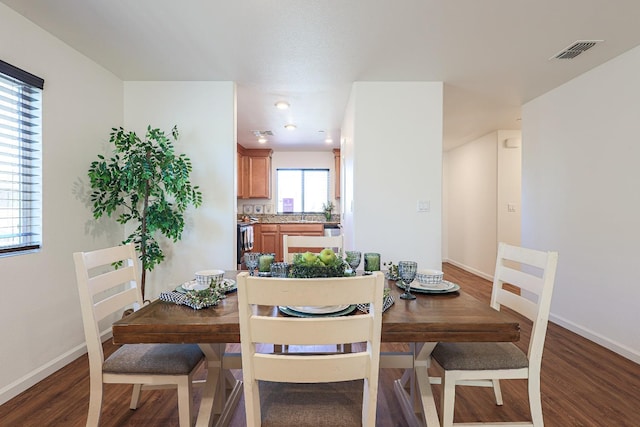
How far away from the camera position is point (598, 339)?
8.85ft

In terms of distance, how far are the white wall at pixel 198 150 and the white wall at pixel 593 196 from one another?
3.27 metres

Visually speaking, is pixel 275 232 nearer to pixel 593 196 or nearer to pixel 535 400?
pixel 593 196

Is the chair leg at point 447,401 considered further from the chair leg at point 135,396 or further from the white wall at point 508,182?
the white wall at point 508,182

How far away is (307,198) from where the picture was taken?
6.62 metres

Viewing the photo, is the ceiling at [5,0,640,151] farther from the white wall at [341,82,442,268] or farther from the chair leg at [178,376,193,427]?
the chair leg at [178,376,193,427]

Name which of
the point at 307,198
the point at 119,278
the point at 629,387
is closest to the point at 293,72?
the point at 119,278

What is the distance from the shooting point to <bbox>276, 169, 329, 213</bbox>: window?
21.7 ft

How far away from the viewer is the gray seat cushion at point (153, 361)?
4.40 ft

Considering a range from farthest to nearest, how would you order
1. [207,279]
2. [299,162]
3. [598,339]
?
1. [299,162]
2. [598,339]
3. [207,279]

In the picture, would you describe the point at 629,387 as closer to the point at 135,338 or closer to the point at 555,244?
the point at 555,244

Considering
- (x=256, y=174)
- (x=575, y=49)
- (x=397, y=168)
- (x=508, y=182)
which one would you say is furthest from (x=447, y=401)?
(x=256, y=174)

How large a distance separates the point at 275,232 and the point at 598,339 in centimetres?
472

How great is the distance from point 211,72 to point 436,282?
257cm

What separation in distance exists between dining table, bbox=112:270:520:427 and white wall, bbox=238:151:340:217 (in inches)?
205
